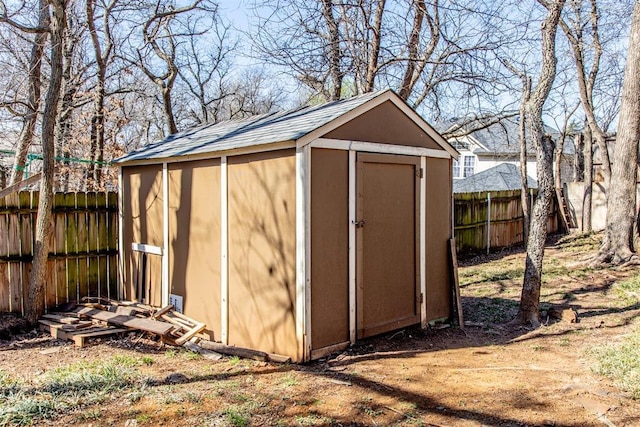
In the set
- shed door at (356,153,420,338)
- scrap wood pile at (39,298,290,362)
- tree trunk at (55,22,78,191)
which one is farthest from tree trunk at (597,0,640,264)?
tree trunk at (55,22,78,191)

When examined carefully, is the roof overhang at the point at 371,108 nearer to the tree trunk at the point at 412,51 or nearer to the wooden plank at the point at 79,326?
the wooden plank at the point at 79,326

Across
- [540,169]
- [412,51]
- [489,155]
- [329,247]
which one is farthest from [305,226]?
[489,155]

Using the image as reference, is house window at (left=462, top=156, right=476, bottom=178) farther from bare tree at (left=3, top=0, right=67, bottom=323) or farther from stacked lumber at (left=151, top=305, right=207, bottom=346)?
bare tree at (left=3, top=0, right=67, bottom=323)

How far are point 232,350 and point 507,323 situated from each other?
348 cm

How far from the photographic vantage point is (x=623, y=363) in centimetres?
429

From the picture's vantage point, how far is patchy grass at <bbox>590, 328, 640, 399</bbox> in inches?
152

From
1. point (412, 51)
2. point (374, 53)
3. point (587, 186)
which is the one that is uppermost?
point (412, 51)

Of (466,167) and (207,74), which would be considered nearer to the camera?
(207,74)

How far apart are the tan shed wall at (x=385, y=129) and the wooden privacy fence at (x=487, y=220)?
5.95 meters

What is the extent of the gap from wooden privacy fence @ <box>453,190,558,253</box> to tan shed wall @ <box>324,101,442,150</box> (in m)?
5.95

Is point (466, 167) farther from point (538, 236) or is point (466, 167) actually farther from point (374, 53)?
point (538, 236)

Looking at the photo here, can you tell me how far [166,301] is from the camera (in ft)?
20.9

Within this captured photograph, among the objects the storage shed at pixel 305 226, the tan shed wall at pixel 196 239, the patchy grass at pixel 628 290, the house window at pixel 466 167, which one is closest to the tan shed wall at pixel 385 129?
the storage shed at pixel 305 226

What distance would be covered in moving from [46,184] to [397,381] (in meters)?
4.92
